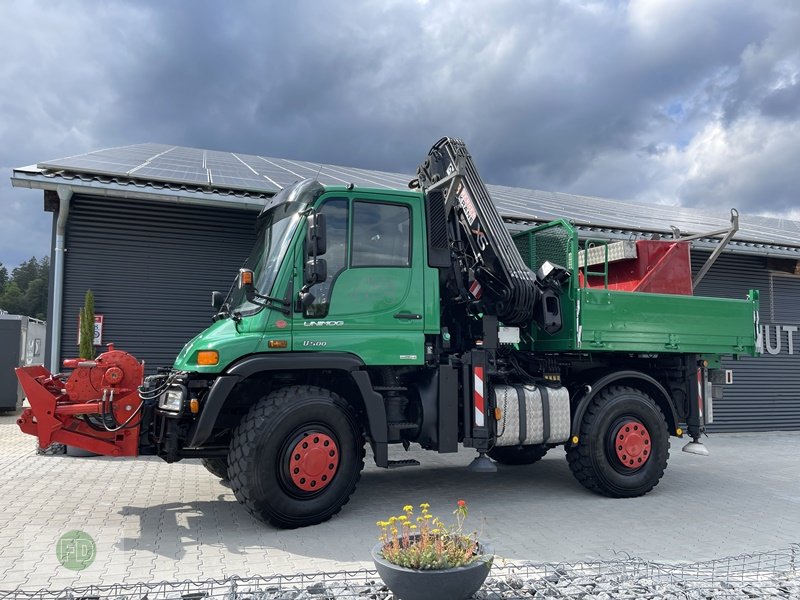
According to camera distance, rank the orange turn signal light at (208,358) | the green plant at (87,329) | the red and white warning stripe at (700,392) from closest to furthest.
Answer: the orange turn signal light at (208,358) < the red and white warning stripe at (700,392) < the green plant at (87,329)

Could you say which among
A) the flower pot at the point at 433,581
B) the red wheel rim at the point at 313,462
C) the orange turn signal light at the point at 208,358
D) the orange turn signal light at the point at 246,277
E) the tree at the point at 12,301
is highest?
the tree at the point at 12,301

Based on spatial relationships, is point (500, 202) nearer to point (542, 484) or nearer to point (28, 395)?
point (542, 484)

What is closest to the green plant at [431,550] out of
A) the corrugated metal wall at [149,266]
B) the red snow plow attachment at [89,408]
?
the red snow plow attachment at [89,408]

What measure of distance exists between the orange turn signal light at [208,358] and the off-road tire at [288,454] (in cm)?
53

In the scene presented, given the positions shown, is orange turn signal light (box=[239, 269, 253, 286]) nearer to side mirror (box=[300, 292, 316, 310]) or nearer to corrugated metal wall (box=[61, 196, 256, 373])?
side mirror (box=[300, 292, 316, 310])

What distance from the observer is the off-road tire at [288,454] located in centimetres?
516

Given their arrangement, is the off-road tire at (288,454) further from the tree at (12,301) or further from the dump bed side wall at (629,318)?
the tree at (12,301)

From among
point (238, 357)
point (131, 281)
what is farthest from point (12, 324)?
point (238, 357)

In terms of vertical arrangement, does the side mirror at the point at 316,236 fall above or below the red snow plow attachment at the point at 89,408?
above

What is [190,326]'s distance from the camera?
984 cm

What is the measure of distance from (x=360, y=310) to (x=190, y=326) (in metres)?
5.04

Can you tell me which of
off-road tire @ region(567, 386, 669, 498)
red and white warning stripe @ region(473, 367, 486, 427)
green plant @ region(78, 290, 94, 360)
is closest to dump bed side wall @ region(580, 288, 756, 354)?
off-road tire @ region(567, 386, 669, 498)

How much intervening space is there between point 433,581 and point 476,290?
381 cm

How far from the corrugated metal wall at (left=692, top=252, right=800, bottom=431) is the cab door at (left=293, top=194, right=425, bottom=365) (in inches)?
346
